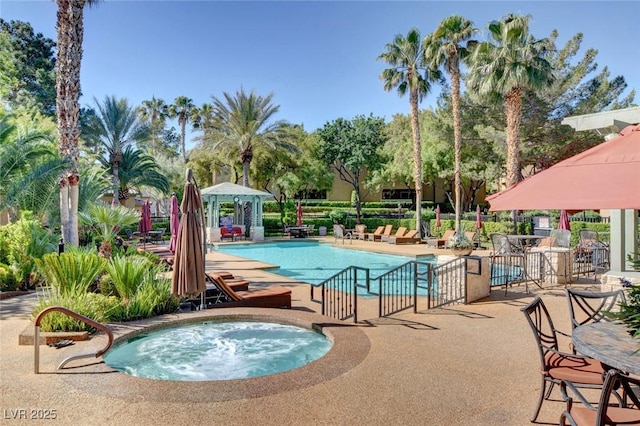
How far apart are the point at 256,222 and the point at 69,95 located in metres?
15.2

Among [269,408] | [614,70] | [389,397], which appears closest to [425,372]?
[389,397]

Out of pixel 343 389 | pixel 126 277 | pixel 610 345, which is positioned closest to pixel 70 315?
pixel 126 277

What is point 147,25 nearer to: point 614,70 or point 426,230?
point 426,230

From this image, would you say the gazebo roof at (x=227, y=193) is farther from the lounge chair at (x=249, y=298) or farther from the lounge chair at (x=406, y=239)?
the lounge chair at (x=249, y=298)

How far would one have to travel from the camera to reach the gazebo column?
84.8ft

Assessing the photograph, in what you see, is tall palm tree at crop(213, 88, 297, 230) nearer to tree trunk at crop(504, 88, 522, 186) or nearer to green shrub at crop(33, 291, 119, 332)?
tree trunk at crop(504, 88, 522, 186)

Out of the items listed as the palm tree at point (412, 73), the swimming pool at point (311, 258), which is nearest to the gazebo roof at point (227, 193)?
the swimming pool at point (311, 258)

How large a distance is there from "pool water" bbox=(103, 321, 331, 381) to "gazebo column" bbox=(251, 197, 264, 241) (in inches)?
737

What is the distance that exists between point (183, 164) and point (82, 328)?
41.9 metres

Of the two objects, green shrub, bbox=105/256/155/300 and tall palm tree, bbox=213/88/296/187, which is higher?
tall palm tree, bbox=213/88/296/187

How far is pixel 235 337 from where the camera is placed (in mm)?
6863

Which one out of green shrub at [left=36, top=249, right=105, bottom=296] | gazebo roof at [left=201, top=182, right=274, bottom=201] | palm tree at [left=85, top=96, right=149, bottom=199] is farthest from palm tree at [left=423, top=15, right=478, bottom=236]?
palm tree at [left=85, top=96, right=149, bottom=199]

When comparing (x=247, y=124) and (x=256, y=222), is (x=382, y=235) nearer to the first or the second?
(x=256, y=222)

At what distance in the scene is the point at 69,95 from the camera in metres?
12.1
